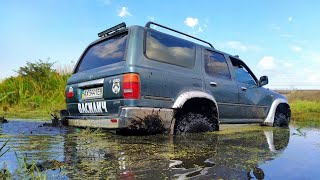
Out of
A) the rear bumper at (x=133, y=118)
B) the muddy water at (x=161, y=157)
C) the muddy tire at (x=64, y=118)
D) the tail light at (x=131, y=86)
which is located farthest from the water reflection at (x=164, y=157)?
the muddy tire at (x=64, y=118)

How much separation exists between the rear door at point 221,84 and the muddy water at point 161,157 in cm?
105

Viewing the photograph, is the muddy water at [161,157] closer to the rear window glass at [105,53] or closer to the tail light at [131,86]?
the tail light at [131,86]

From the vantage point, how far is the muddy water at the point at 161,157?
252 cm

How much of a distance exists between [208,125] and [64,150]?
8.34 ft

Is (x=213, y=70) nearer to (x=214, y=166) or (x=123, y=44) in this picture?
(x=123, y=44)

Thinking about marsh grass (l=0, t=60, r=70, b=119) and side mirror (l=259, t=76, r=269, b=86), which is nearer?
side mirror (l=259, t=76, r=269, b=86)

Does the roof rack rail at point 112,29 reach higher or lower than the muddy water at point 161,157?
higher

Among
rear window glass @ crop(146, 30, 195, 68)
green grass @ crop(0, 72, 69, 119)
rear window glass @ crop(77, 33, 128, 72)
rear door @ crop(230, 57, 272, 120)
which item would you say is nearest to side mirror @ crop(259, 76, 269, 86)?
rear door @ crop(230, 57, 272, 120)

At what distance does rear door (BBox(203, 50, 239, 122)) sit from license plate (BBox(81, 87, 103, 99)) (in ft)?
5.78

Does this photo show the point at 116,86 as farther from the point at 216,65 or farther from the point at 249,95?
the point at 249,95

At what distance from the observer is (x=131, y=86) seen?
165 inches

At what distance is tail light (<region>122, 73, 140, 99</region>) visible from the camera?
4.18 meters

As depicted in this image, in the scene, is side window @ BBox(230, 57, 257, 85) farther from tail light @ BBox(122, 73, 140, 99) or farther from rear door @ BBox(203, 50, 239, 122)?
tail light @ BBox(122, 73, 140, 99)

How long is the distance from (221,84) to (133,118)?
2131mm
